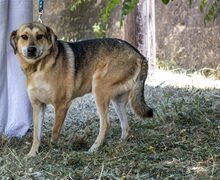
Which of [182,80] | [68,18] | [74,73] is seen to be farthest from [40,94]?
[68,18]

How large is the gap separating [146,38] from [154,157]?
5.69 meters

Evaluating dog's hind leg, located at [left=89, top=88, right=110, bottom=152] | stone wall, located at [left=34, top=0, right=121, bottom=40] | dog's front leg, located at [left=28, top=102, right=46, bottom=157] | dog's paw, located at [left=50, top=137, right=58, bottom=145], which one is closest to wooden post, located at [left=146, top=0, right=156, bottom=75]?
stone wall, located at [left=34, top=0, right=121, bottom=40]

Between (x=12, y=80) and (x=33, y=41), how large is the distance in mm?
900

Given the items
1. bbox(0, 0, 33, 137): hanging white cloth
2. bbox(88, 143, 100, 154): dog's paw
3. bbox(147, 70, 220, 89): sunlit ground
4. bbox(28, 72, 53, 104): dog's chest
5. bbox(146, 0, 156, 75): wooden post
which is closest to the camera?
bbox(88, 143, 100, 154): dog's paw

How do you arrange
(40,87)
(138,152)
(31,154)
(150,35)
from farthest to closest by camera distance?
(150,35) < (40,87) < (31,154) < (138,152)

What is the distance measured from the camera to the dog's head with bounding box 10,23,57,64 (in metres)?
5.16

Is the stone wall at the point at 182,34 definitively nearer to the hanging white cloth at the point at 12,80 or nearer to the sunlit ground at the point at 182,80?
the sunlit ground at the point at 182,80

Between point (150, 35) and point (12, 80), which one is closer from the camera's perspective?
point (12, 80)

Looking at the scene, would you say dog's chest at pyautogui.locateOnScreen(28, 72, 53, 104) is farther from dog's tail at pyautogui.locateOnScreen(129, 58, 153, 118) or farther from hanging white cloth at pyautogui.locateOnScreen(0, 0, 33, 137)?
dog's tail at pyautogui.locateOnScreen(129, 58, 153, 118)

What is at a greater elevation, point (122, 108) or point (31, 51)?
point (31, 51)

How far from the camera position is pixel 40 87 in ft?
17.2

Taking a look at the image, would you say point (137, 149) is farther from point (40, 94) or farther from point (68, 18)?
point (68, 18)

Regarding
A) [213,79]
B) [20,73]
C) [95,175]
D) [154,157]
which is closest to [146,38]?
[213,79]

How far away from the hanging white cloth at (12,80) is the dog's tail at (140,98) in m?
1.18
